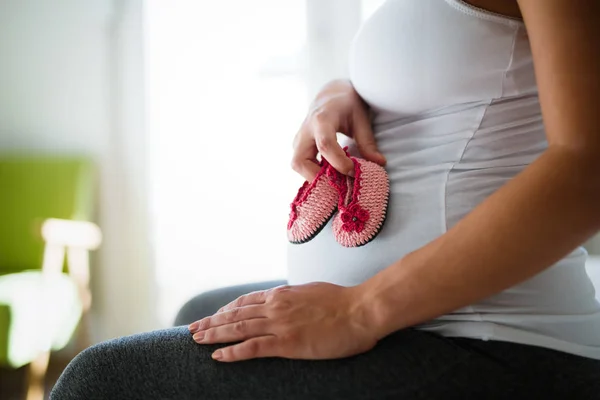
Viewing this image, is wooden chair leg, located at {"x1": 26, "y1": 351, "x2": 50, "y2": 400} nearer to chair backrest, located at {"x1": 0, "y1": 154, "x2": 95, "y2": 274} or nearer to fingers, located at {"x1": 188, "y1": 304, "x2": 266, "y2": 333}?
chair backrest, located at {"x1": 0, "y1": 154, "x2": 95, "y2": 274}

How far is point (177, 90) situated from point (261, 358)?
170cm

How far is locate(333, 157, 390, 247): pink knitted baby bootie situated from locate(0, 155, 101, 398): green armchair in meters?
1.38

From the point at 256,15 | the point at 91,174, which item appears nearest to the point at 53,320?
the point at 91,174

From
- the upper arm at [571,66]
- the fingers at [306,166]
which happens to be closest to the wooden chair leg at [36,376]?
the fingers at [306,166]

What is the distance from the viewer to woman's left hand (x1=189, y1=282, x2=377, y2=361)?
1.70ft

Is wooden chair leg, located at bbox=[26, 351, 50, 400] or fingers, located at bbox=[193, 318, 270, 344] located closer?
fingers, located at bbox=[193, 318, 270, 344]

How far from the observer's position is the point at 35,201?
85.6 inches

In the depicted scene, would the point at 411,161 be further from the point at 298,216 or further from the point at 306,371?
the point at 306,371

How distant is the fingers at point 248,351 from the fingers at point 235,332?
0.02 m

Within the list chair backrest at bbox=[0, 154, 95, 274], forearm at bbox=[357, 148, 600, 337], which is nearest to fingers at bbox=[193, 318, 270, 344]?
forearm at bbox=[357, 148, 600, 337]

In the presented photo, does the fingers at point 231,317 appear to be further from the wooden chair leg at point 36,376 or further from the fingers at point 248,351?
the wooden chair leg at point 36,376

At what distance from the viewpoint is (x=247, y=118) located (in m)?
2.04

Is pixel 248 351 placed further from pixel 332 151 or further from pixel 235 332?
pixel 332 151

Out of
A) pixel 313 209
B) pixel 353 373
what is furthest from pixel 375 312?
pixel 313 209
